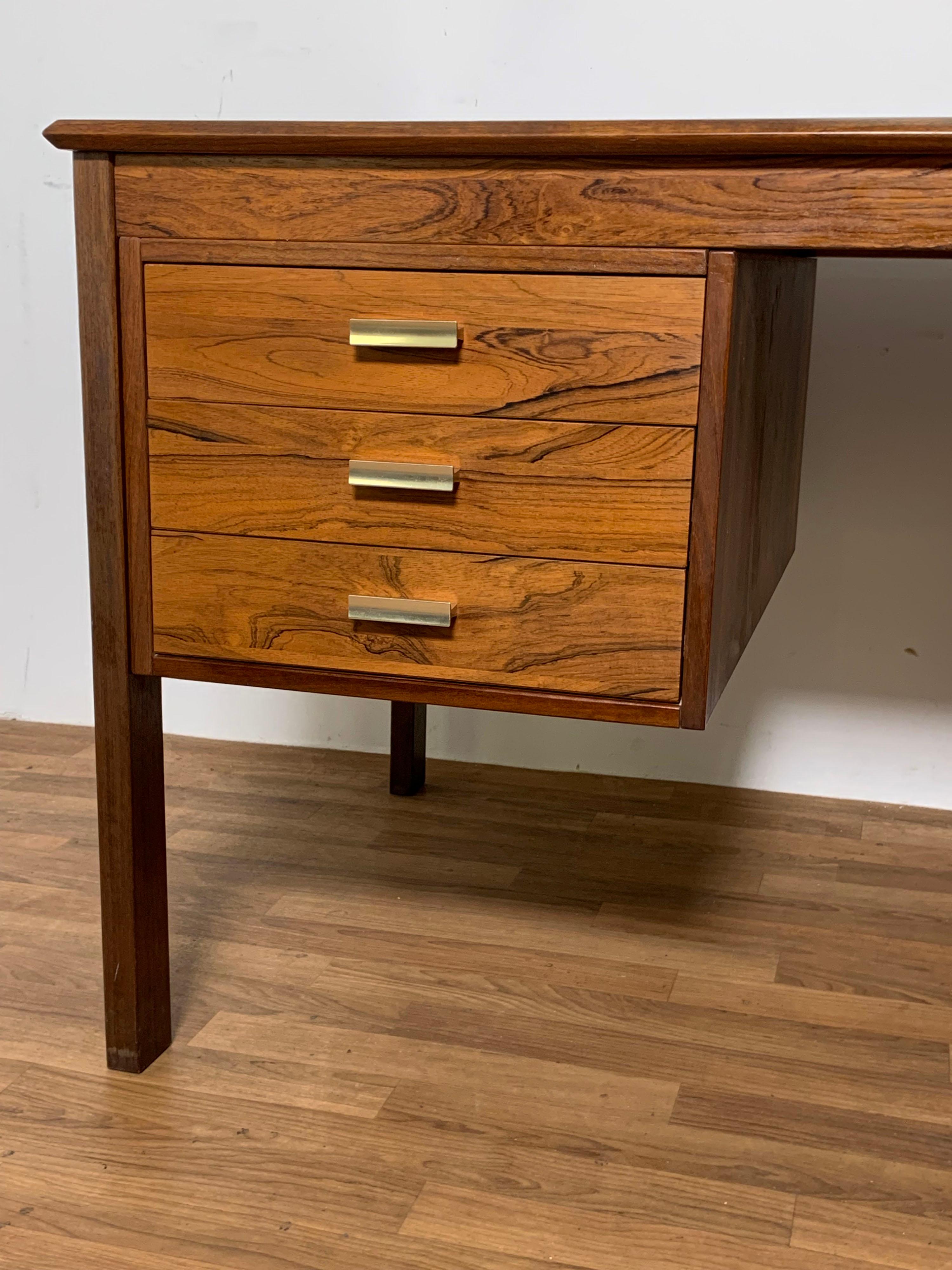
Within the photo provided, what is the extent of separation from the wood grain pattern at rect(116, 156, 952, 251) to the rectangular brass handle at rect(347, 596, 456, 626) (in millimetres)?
271

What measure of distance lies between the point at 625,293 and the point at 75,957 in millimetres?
879

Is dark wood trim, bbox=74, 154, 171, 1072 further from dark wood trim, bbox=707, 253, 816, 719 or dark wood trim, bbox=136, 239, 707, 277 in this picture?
dark wood trim, bbox=707, 253, 816, 719

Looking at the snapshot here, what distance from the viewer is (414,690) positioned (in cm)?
106

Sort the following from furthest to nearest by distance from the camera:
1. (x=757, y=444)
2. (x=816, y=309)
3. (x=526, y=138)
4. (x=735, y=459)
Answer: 1. (x=816, y=309)
2. (x=757, y=444)
3. (x=735, y=459)
4. (x=526, y=138)

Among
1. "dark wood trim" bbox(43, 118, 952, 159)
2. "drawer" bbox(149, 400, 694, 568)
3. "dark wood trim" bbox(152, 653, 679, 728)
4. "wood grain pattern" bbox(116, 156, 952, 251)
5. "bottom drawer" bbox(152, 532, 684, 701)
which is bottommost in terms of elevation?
"dark wood trim" bbox(152, 653, 679, 728)

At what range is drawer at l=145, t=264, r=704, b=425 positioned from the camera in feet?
3.14

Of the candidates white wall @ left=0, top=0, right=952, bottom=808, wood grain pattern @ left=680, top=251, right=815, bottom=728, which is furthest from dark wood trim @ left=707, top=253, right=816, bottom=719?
white wall @ left=0, top=0, right=952, bottom=808

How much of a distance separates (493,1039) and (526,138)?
0.78 m

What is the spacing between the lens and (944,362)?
5.63 feet

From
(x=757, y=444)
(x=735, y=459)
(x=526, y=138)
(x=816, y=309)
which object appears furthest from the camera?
(x=816, y=309)

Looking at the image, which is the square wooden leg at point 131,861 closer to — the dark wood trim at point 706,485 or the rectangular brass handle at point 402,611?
the rectangular brass handle at point 402,611

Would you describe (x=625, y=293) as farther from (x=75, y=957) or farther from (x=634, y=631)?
(x=75, y=957)

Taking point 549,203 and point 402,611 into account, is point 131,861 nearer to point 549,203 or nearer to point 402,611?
point 402,611

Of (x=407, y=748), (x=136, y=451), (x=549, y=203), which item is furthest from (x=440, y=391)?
(x=407, y=748)
